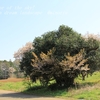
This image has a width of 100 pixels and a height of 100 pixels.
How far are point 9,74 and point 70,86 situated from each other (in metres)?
58.3

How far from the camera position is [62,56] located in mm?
22656

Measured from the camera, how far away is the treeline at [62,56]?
73.4ft

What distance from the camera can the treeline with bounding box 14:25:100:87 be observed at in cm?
2238

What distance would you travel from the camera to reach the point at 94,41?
2448 centimetres

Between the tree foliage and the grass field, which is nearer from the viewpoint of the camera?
the grass field

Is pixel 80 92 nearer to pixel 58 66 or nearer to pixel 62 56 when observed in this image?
pixel 58 66

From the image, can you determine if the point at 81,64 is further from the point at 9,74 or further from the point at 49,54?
the point at 9,74

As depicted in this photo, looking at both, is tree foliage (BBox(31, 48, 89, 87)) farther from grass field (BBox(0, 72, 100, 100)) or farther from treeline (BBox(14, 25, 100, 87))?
grass field (BBox(0, 72, 100, 100))

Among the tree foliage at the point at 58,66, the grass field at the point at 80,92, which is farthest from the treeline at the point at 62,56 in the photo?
the grass field at the point at 80,92

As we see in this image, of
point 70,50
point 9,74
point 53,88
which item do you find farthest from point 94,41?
point 9,74

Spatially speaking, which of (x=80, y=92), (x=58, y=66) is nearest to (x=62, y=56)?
(x=58, y=66)

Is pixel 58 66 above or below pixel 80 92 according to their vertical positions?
above

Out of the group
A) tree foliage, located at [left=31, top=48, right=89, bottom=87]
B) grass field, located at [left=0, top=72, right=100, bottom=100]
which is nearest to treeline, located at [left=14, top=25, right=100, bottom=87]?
tree foliage, located at [left=31, top=48, right=89, bottom=87]

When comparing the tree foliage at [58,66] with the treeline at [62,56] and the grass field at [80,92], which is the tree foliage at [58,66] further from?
the grass field at [80,92]
